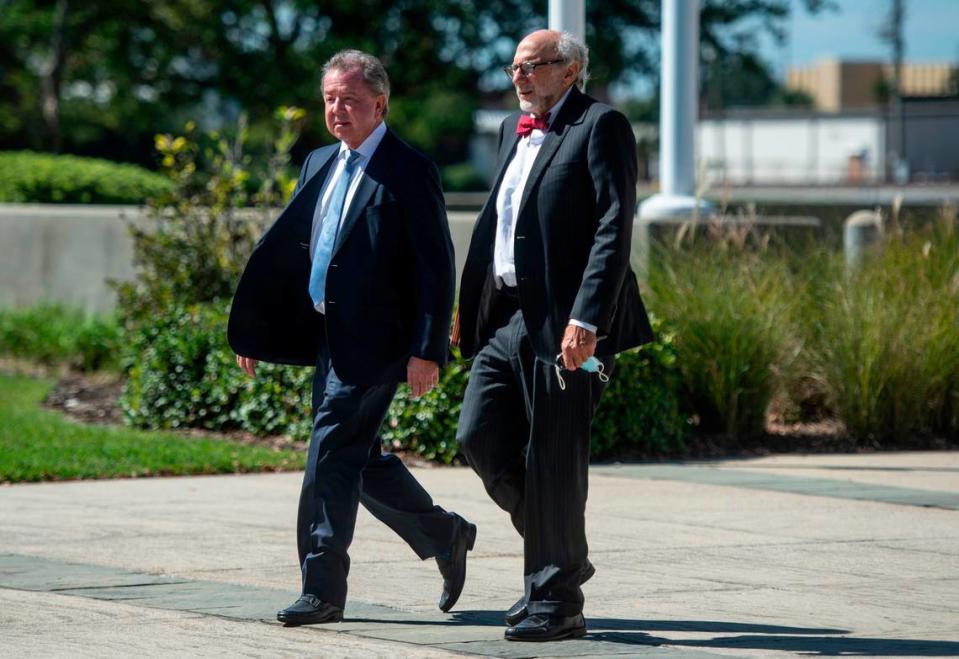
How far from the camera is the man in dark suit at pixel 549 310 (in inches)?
191

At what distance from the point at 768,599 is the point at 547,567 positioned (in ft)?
3.30

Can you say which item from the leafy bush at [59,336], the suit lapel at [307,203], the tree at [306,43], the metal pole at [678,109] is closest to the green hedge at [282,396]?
the metal pole at [678,109]

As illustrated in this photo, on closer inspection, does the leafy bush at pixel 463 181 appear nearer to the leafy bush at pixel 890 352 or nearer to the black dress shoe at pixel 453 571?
the leafy bush at pixel 890 352

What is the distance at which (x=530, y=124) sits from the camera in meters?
5.09

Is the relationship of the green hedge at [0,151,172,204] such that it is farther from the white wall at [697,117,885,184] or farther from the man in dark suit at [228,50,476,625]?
the white wall at [697,117,885,184]

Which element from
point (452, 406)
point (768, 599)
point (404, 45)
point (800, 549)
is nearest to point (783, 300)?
point (452, 406)

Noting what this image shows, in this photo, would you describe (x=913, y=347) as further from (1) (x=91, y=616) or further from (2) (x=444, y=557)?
(1) (x=91, y=616)

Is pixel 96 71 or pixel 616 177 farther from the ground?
pixel 96 71

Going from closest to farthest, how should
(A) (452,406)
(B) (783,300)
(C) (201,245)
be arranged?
(A) (452,406), (B) (783,300), (C) (201,245)

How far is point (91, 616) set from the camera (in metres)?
5.28

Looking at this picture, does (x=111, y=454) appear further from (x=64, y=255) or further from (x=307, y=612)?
(x=64, y=255)

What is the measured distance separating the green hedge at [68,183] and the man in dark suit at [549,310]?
11589mm

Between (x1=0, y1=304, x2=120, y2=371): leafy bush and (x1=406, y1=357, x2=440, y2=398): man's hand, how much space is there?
8.02 meters

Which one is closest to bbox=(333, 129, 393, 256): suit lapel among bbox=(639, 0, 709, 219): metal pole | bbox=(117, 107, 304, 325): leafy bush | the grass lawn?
the grass lawn
